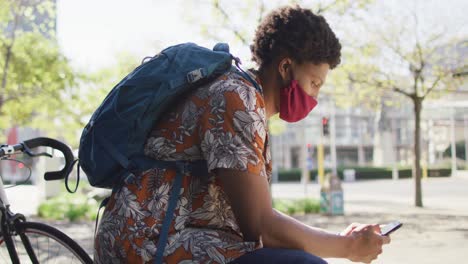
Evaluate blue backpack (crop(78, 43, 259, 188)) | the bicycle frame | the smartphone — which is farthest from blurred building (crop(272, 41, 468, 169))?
blue backpack (crop(78, 43, 259, 188))

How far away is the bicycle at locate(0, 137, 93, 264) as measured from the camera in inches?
98.8

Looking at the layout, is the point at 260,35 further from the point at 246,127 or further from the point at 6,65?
the point at 6,65

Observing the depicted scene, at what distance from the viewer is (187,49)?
1.64 metres

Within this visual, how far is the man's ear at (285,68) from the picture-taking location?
173cm

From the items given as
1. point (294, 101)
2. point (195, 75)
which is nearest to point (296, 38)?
point (294, 101)

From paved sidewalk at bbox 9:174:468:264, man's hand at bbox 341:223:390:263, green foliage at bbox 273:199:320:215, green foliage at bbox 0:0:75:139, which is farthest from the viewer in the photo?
green foliage at bbox 273:199:320:215

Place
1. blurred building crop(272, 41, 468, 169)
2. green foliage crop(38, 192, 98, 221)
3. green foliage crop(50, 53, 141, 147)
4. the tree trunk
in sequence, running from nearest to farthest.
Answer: green foliage crop(38, 192, 98, 221)
the tree trunk
green foliage crop(50, 53, 141, 147)
blurred building crop(272, 41, 468, 169)

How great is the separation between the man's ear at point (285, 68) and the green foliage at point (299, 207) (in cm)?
1271

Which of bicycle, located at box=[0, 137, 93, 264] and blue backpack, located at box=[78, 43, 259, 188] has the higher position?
blue backpack, located at box=[78, 43, 259, 188]

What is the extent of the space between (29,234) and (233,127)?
4.77ft

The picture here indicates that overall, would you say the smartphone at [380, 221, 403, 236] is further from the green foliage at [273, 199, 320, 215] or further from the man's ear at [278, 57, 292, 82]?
the green foliage at [273, 199, 320, 215]

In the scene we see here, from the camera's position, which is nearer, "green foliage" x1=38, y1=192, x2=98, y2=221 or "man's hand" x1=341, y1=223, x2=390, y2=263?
"man's hand" x1=341, y1=223, x2=390, y2=263

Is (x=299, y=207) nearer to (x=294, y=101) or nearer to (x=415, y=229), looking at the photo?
(x=415, y=229)

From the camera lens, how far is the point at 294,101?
1790mm
